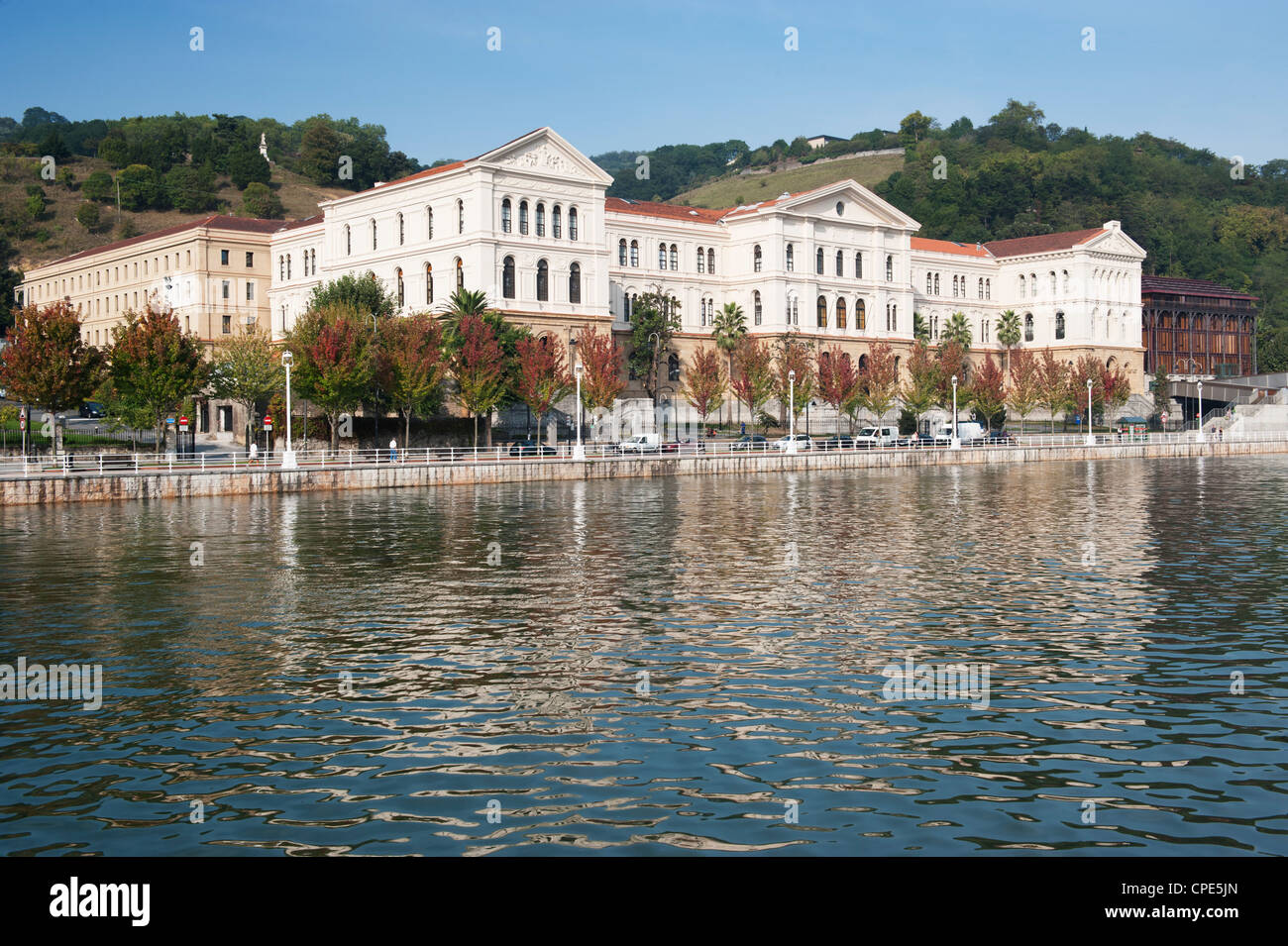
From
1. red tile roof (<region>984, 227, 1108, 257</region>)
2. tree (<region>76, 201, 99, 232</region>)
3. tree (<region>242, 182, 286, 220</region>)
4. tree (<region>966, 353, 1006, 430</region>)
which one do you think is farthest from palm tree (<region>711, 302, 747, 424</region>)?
tree (<region>76, 201, 99, 232</region>)

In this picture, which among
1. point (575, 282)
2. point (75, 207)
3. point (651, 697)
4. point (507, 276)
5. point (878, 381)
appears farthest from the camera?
point (75, 207)

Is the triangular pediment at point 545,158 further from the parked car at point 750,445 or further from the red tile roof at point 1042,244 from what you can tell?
the red tile roof at point 1042,244

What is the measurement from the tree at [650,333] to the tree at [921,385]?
69.0ft

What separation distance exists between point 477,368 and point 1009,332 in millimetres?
82462

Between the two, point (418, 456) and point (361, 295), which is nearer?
point (418, 456)

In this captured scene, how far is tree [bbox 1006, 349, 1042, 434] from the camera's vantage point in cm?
11662

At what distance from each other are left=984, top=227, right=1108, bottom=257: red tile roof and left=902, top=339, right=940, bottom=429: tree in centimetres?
3810

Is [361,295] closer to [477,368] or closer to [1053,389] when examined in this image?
[477,368]

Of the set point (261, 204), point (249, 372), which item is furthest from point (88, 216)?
point (249, 372)

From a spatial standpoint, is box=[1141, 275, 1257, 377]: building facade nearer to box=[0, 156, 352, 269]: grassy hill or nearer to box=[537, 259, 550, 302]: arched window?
box=[537, 259, 550, 302]: arched window

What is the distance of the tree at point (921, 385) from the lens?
340 feet

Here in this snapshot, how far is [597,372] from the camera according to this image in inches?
3196

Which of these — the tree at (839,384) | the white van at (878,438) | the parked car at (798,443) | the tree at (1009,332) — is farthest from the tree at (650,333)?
the tree at (1009,332)
